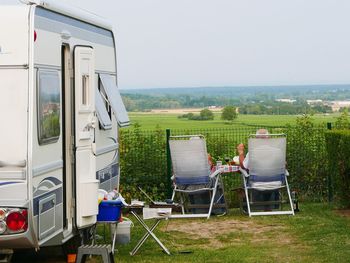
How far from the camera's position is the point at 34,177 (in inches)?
318

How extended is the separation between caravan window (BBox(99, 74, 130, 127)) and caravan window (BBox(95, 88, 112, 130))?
24cm

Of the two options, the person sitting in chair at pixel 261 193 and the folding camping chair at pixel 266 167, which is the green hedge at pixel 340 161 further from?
the person sitting in chair at pixel 261 193

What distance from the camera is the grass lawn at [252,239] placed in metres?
10.4

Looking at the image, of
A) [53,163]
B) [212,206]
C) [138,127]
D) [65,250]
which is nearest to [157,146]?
[138,127]

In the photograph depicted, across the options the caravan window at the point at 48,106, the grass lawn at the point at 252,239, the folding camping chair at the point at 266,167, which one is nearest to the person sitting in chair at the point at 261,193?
the folding camping chair at the point at 266,167

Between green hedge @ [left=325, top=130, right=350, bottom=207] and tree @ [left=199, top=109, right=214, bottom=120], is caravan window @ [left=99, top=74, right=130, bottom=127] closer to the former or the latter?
green hedge @ [left=325, top=130, right=350, bottom=207]

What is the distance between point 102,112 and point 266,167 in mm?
3573

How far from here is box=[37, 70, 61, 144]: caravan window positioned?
8.30 m

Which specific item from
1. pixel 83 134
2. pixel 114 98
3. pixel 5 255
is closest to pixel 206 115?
pixel 114 98

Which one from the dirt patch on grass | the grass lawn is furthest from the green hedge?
the grass lawn

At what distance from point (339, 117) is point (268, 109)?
474 inches

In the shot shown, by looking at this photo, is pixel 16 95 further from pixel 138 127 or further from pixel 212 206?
pixel 138 127

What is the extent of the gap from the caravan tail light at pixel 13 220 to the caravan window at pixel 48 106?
70cm

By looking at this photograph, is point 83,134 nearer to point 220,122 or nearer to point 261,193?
point 261,193
